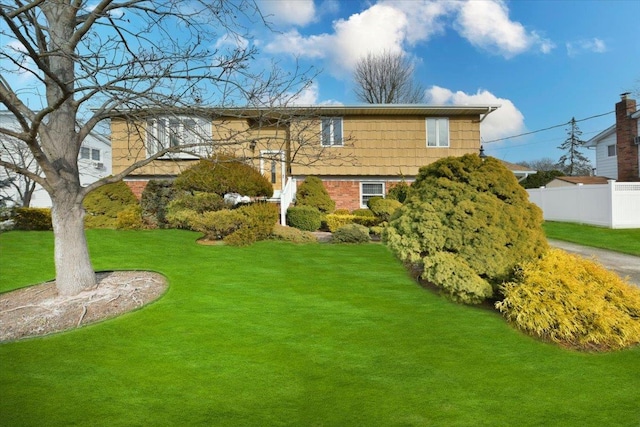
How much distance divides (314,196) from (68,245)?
11.5 m

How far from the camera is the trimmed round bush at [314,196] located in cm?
1726

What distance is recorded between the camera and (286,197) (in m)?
15.9

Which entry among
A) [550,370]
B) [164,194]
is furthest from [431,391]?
[164,194]

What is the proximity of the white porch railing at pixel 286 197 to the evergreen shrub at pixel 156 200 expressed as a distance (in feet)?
14.3

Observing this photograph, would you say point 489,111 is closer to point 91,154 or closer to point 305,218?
point 305,218

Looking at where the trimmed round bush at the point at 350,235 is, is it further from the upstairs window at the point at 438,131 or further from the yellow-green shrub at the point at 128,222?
the upstairs window at the point at 438,131

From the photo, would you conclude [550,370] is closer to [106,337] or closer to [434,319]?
[434,319]

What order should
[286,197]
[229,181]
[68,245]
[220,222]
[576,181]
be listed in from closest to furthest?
[68,245]
[220,222]
[229,181]
[286,197]
[576,181]

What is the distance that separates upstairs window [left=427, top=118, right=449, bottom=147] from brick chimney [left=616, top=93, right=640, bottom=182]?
14.7 meters

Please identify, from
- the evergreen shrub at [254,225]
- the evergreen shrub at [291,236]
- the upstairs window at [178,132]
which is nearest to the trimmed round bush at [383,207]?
the evergreen shrub at [291,236]

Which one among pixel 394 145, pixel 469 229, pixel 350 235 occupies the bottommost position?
pixel 350 235

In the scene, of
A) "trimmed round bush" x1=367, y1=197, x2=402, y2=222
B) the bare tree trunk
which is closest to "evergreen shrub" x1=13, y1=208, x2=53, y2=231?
the bare tree trunk

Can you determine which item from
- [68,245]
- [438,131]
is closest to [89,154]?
[438,131]

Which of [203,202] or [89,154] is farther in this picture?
[89,154]
